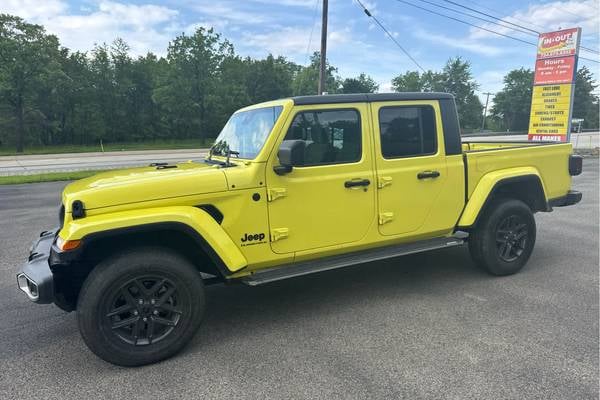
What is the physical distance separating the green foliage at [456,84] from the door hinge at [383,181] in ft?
243

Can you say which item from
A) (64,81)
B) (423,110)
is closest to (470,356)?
(423,110)

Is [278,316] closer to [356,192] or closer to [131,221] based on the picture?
[356,192]

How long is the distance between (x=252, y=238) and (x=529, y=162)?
3.41 meters

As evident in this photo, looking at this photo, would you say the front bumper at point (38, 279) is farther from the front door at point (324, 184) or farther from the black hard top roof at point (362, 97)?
the black hard top roof at point (362, 97)

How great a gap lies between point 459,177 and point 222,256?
2603 millimetres

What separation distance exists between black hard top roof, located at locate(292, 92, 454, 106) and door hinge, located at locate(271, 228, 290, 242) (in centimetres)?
110

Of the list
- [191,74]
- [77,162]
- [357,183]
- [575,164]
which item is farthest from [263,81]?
[357,183]

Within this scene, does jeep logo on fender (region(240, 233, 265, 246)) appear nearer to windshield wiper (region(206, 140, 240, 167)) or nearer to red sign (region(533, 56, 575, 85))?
windshield wiper (region(206, 140, 240, 167))

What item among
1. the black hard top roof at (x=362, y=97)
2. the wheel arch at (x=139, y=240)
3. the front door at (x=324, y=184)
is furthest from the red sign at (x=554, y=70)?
the wheel arch at (x=139, y=240)

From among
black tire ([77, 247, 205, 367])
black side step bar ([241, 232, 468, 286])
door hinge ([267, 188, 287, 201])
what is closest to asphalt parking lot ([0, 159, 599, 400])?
black tire ([77, 247, 205, 367])

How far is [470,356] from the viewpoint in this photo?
9.86ft

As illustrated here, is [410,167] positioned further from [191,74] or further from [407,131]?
[191,74]

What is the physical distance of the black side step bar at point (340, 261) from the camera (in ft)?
11.1

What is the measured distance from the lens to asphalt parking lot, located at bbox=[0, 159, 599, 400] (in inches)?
106
